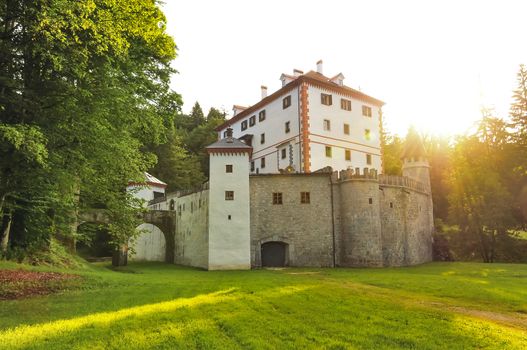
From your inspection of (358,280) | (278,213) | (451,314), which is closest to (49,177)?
(451,314)

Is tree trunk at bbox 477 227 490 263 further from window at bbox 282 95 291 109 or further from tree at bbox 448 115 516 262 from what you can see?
window at bbox 282 95 291 109

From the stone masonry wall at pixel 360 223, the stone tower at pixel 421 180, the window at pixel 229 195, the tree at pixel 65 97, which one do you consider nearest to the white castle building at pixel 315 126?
the stone tower at pixel 421 180

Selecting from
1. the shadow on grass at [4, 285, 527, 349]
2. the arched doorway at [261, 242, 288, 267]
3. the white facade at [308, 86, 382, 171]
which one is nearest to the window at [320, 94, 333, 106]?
the white facade at [308, 86, 382, 171]

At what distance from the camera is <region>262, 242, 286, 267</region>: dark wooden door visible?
29.5 m

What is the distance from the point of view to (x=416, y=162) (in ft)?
128

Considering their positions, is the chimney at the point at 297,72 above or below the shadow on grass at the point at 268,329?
above


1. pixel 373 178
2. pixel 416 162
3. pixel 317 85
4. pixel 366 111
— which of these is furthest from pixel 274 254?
pixel 366 111

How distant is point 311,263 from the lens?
29297 mm

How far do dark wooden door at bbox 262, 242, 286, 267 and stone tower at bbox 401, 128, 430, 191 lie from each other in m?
16.3

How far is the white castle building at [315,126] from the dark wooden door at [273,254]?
7.08 meters

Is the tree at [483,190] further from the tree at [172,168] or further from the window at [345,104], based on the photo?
the tree at [172,168]

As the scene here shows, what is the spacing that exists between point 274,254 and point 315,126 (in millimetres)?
12534

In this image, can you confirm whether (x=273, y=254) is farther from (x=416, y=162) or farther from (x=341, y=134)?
(x=416, y=162)

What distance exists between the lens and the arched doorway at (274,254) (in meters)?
29.5
